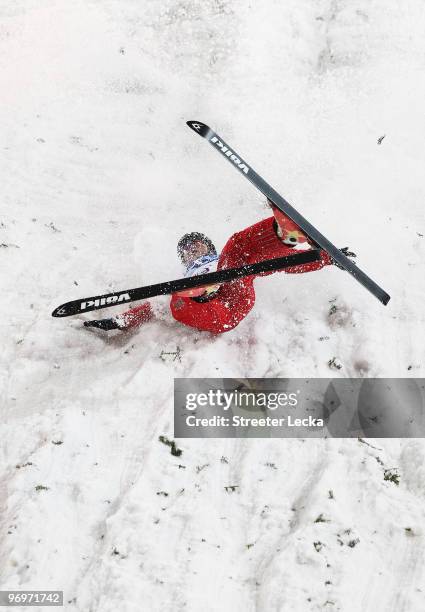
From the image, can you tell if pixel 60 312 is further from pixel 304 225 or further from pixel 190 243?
pixel 304 225

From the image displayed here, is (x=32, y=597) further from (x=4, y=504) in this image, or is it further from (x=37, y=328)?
(x=37, y=328)

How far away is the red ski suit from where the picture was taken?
185 inches

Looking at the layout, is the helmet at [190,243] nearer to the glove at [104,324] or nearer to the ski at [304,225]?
the ski at [304,225]

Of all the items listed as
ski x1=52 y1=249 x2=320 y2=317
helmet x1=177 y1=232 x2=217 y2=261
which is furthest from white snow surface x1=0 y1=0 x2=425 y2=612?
helmet x1=177 y1=232 x2=217 y2=261

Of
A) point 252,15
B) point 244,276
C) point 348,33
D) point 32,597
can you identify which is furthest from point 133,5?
point 32,597

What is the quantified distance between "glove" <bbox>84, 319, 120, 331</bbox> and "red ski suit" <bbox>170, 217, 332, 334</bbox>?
62 cm

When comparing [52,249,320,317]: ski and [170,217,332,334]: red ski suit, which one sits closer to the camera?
[52,249,320,317]: ski

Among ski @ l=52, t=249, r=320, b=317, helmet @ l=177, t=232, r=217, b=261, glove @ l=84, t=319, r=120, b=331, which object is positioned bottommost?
glove @ l=84, t=319, r=120, b=331

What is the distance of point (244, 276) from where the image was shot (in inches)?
173

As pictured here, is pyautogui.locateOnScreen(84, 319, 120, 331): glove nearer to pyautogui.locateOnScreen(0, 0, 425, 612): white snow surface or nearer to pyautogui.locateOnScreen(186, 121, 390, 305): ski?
pyautogui.locateOnScreen(0, 0, 425, 612): white snow surface

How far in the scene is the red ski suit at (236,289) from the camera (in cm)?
469

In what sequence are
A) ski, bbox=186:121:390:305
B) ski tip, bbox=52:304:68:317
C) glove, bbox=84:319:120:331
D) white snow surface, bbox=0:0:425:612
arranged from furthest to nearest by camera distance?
glove, bbox=84:319:120:331 → ski tip, bbox=52:304:68:317 → ski, bbox=186:121:390:305 → white snow surface, bbox=0:0:425:612

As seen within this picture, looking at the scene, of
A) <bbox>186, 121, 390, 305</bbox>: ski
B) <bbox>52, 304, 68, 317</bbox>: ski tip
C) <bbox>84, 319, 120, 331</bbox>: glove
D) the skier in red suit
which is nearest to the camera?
<bbox>186, 121, 390, 305</bbox>: ski

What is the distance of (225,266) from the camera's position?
5.07 metres
